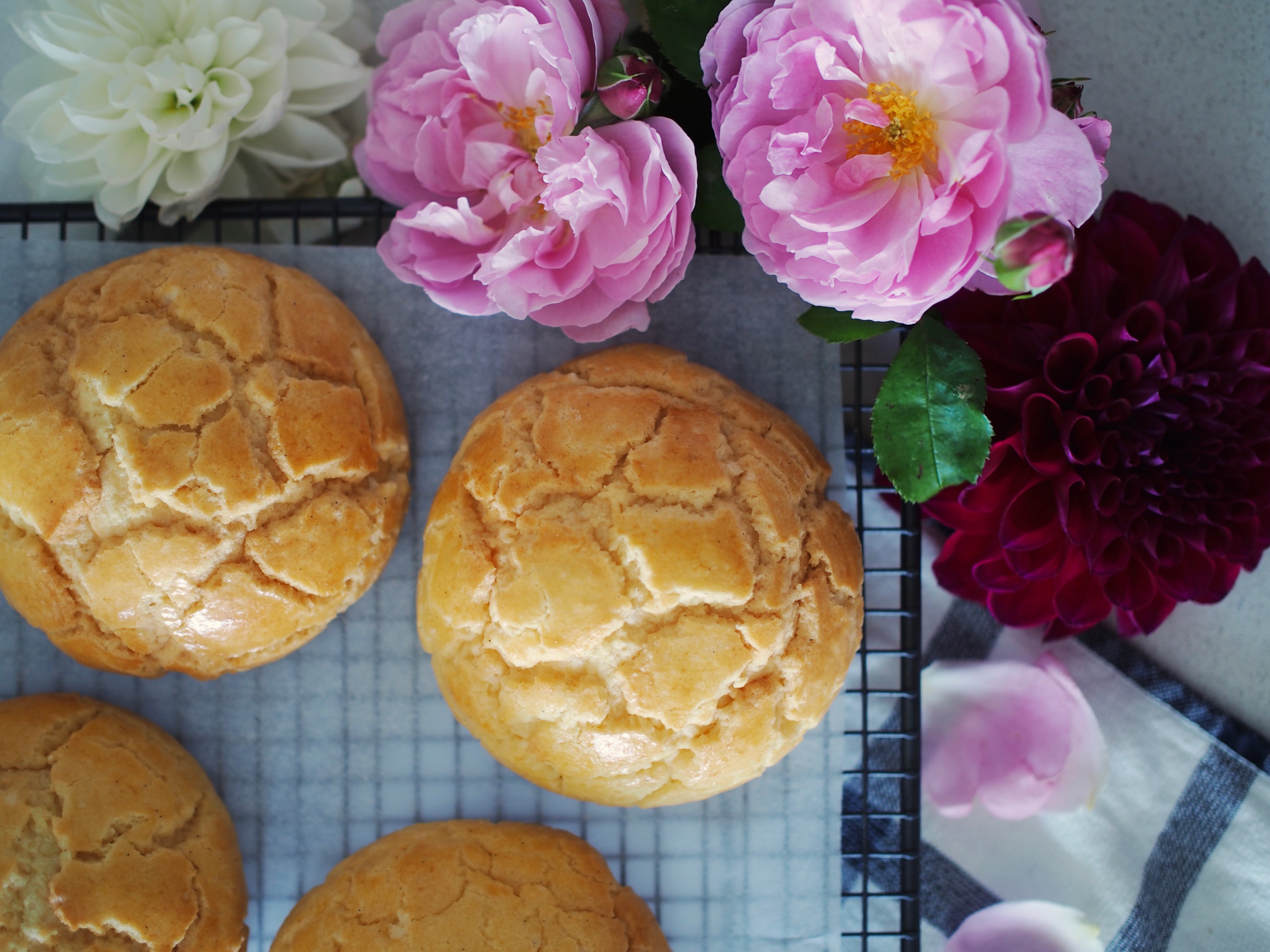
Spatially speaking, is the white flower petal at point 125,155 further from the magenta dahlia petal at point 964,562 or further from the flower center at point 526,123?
the magenta dahlia petal at point 964,562

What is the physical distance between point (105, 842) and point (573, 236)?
90 cm

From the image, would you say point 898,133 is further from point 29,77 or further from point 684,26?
point 29,77

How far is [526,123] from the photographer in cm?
→ 110

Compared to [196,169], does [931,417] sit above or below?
below

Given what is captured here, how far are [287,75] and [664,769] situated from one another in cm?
100

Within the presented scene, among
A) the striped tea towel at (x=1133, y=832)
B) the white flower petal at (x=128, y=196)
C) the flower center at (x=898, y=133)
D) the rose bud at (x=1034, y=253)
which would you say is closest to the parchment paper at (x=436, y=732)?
the white flower petal at (x=128, y=196)

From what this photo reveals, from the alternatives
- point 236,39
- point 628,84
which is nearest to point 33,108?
point 236,39

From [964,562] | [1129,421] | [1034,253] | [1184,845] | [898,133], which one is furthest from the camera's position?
[1184,845]

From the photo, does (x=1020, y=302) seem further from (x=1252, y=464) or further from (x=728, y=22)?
(x=728, y=22)

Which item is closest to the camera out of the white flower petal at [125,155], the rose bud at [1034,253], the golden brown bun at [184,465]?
the rose bud at [1034,253]

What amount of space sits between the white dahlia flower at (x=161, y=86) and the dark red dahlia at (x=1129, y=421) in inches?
36.1

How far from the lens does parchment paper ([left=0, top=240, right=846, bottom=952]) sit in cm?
129

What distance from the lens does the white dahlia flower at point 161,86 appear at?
3.82ft

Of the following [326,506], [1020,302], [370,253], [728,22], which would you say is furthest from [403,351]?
[1020,302]
